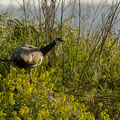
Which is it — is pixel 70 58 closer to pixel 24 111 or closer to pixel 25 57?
pixel 25 57

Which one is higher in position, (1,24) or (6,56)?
(1,24)

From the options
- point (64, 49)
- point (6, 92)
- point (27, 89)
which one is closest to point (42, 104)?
point (27, 89)

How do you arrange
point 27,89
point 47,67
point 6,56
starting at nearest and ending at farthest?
point 27,89
point 6,56
point 47,67

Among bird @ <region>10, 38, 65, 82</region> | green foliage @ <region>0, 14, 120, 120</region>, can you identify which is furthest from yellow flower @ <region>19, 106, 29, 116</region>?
bird @ <region>10, 38, 65, 82</region>

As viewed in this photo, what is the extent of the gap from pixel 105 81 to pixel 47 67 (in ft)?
3.25

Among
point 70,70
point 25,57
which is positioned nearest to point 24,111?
point 25,57

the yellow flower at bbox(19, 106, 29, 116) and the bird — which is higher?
the bird

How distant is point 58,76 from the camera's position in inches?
151

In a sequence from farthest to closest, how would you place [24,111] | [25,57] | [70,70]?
[70,70], [25,57], [24,111]

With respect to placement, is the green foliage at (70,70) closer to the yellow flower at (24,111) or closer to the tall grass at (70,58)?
the tall grass at (70,58)

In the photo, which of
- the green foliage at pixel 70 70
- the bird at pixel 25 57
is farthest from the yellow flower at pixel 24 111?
the bird at pixel 25 57

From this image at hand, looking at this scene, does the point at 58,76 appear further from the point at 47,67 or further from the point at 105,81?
the point at 105,81

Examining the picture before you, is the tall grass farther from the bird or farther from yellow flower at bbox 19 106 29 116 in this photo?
yellow flower at bbox 19 106 29 116

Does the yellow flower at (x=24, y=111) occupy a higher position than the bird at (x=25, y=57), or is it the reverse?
the bird at (x=25, y=57)
